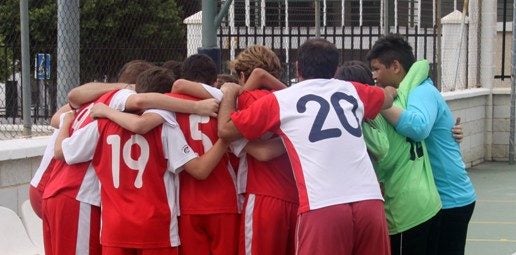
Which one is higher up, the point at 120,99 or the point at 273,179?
the point at 120,99

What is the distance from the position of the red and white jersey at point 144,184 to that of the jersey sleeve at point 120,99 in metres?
0.11

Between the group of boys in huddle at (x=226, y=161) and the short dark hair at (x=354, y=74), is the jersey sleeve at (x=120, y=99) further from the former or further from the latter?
the short dark hair at (x=354, y=74)

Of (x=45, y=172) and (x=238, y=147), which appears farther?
(x=45, y=172)

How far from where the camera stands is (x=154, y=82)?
5715mm

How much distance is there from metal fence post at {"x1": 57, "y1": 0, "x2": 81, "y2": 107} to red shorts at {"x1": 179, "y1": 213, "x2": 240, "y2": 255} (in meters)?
3.55

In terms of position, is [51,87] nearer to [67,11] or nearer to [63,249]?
[67,11]

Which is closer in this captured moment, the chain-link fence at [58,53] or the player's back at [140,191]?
the player's back at [140,191]

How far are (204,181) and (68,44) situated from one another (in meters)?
3.64

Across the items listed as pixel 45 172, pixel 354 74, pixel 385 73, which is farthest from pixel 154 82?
pixel 385 73

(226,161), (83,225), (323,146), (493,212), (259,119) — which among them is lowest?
(493,212)

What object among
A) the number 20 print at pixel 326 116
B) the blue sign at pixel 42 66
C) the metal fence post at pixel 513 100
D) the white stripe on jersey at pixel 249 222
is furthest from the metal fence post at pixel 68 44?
the metal fence post at pixel 513 100

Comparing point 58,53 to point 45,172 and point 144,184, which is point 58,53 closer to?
point 45,172

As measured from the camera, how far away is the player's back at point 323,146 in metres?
5.30

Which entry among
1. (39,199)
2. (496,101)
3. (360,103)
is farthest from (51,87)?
(496,101)
